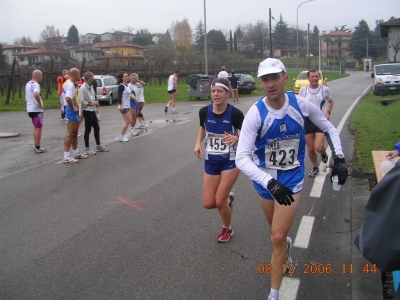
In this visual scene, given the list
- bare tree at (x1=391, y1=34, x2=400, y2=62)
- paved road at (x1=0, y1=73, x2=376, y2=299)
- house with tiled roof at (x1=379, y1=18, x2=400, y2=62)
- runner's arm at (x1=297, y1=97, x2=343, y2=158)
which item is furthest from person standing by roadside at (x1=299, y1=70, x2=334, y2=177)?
house with tiled roof at (x1=379, y1=18, x2=400, y2=62)

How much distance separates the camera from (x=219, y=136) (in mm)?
5129

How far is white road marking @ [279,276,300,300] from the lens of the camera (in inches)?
151

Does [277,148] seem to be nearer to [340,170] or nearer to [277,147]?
[277,147]

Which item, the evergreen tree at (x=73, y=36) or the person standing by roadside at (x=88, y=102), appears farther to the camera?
the evergreen tree at (x=73, y=36)

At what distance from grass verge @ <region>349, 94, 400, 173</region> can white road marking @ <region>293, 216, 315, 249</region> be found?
246 centimetres

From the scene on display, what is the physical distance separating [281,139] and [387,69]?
24923mm

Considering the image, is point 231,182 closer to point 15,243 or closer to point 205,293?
point 205,293

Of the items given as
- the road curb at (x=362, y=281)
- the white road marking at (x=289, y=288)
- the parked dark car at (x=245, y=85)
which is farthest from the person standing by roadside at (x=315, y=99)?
the parked dark car at (x=245, y=85)

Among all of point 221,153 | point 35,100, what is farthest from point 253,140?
point 35,100

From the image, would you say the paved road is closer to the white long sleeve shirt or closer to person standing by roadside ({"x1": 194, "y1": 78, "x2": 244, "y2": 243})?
person standing by roadside ({"x1": 194, "y1": 78, "x2": 244, "y2": 243})

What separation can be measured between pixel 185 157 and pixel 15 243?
17.4 feet
